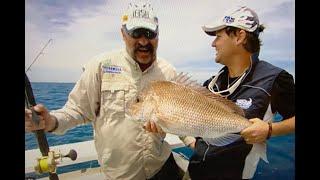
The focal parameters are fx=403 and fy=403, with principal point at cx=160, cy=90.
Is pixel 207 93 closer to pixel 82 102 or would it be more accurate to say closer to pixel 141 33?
pixel 141 33

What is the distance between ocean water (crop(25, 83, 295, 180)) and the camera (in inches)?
70.3

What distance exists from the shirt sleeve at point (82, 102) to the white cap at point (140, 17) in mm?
235

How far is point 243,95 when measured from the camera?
175cm

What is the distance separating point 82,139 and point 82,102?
18 centimetres

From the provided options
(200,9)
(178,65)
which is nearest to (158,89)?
(178,65)

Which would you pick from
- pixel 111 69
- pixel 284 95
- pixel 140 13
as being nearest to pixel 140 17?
pixel 140 13

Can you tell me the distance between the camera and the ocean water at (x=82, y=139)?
5.86ft

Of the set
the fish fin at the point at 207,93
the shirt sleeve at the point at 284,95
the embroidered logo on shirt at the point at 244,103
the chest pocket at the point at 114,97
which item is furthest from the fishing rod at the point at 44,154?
the shirt sleeve at the point at 284,95

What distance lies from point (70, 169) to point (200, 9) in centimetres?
95

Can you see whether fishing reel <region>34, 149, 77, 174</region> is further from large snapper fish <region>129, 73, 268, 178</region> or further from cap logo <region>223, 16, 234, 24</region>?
cap logo <region>223, 16, 234, 24</region>

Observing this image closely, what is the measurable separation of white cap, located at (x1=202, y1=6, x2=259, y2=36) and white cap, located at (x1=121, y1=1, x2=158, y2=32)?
273 mm

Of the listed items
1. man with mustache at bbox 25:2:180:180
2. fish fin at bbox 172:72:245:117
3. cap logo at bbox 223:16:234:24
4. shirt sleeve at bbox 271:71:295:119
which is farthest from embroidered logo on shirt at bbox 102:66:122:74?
shirt sleeve at bbox 271:71:295:119

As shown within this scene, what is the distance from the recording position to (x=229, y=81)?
1.79 metres
